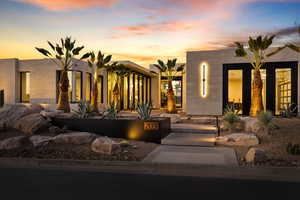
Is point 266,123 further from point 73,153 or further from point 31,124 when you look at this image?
point 31,124

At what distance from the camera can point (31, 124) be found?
9.77 metres

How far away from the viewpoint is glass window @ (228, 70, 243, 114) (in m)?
19.1

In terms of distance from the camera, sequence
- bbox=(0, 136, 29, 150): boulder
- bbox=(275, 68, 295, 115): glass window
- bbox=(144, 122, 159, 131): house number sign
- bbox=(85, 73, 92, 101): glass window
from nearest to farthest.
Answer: bbox=(0, 136, 29, 150): boulder, bbox=(144, 122, 159, 131): house number sign, bbox=(275, 68, 295, 115): glass window, bbox=(85, 73, 92, 101): glass window

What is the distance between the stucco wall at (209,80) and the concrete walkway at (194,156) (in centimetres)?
1153

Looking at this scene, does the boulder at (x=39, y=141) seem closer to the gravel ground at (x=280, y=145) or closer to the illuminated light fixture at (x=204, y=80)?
the gravel ground at (x=280, y=145)

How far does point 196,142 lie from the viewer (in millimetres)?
8883

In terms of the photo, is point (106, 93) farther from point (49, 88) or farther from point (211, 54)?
point (211, 54)

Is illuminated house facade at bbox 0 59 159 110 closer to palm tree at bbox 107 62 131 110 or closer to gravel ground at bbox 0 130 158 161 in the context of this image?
palm tree at bbox 107 62 131 110

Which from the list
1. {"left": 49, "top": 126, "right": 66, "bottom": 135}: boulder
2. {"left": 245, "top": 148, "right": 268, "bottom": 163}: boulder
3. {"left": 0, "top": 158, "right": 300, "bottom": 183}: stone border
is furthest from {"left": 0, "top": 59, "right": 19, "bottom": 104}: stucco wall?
{"left": 245, "top": 148, "right": 268, "bottom": 163}: boulder

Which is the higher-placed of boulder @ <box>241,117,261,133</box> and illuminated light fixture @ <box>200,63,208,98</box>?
illuminated light fixture @ <box>200,63,208,98</box>

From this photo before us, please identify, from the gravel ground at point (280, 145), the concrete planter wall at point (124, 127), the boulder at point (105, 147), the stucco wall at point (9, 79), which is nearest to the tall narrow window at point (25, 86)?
the stucco wall at point (9, 79)

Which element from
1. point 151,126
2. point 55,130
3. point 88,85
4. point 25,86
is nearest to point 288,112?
point 151,126

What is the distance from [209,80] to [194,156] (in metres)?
13.2

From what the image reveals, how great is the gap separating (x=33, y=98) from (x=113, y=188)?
67.8 ft
